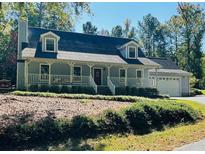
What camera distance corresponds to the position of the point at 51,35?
31.4 metres

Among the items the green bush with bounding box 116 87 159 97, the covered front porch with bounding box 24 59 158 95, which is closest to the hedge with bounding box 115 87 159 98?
the green bush with bounding box 116 87 159 97

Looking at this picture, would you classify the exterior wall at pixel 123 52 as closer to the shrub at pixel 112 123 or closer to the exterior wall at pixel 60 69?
the exterior wall at pixel 60 69

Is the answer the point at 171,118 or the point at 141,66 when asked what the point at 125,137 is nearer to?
the point at 171,118

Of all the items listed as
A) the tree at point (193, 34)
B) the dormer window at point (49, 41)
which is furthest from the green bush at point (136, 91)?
the tree at point (193, 34)

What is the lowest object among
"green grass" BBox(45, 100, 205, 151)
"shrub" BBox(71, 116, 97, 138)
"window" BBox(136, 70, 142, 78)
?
"green grass" BBox(45, 100, 205, 151)

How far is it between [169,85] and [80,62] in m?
13.0

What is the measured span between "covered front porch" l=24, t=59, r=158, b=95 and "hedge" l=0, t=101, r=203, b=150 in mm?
13511

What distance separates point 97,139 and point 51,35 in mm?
20257

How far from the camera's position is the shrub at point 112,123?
13.4 meters

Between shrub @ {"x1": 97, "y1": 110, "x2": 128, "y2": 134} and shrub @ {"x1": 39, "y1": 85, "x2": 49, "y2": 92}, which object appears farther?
shrub @ {"x1": 39, "y1": 85, "x2": 49, "y2": 92}

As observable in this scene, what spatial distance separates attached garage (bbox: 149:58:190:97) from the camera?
38281 mm

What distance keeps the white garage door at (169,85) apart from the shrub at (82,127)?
85.1 ft

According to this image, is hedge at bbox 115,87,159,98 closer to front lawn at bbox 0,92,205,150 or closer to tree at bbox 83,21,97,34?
front lawn at bbox 0,92,205,150

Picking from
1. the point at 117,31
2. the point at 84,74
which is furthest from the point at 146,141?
the point at 117,31
